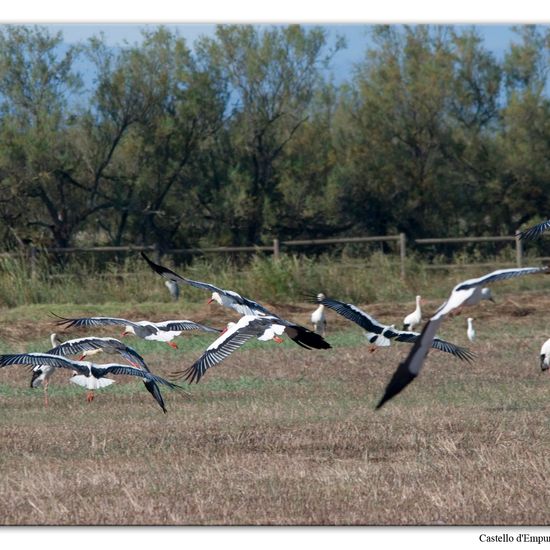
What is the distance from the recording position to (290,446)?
9.57 m

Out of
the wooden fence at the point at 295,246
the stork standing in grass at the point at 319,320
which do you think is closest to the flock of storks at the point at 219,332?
the stork standing in grass at the point at 319,320

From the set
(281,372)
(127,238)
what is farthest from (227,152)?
(281,372)

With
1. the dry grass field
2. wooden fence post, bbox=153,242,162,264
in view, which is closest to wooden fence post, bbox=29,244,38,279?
wooden fence post, bbox=153,242,162,264

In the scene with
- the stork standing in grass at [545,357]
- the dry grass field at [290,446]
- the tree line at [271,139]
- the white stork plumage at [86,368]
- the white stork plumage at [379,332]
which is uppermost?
the tree line at [271,139]

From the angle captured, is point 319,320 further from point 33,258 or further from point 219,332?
point 33,258

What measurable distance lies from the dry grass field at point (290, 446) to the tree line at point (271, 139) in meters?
10.9

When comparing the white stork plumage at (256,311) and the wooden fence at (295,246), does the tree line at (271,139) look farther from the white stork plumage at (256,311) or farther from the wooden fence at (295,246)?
the white stork plumage at (256,311)

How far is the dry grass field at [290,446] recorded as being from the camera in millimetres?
7383

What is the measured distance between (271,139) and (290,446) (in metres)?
20.1

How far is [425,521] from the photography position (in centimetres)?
709

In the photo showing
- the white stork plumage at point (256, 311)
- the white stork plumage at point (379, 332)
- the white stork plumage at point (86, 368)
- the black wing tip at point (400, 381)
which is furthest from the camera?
the white stork plumage at point (379, 332)

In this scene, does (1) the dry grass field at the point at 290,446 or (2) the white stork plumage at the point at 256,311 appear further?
(2) the white stork plumage at the point at 256,311

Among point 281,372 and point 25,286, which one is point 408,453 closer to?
point 281,372

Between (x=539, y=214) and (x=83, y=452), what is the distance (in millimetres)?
19744
